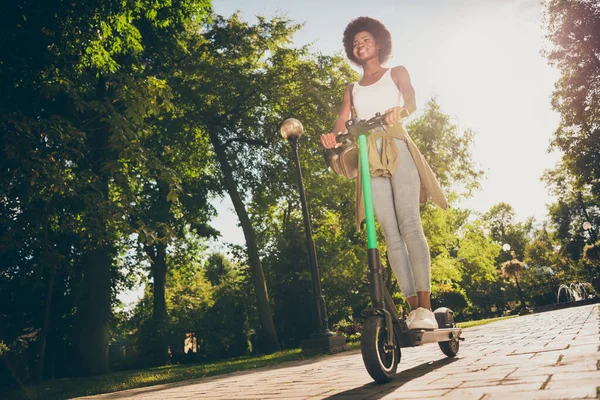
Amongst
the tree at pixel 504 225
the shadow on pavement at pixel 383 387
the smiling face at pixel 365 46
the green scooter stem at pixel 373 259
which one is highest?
the tree at pixel 504 225

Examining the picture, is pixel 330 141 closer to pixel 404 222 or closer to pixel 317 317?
Answer: pixel 404 222

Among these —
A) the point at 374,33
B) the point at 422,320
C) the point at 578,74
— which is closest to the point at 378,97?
the point at 374,33

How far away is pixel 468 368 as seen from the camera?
2898 mm

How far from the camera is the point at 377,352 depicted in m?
2.56

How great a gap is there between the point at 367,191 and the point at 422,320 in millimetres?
1047

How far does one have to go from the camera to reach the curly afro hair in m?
3.84

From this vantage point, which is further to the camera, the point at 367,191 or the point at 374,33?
→ the point at 374,33

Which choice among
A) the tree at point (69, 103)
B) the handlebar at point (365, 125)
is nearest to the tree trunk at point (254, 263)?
the tree at point (69, 103)

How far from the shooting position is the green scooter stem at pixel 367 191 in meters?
2.94

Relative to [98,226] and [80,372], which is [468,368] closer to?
[98,226]

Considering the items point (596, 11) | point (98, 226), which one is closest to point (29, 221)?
point (98, 226)

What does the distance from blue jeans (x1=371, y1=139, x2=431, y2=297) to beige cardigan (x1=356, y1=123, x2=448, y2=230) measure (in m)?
0.06

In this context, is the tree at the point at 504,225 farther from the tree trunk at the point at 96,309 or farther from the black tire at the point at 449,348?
the black tire at the point at 449,348

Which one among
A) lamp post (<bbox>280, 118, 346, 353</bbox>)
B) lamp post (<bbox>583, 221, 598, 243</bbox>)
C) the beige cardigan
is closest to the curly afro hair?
the beige cardigan
